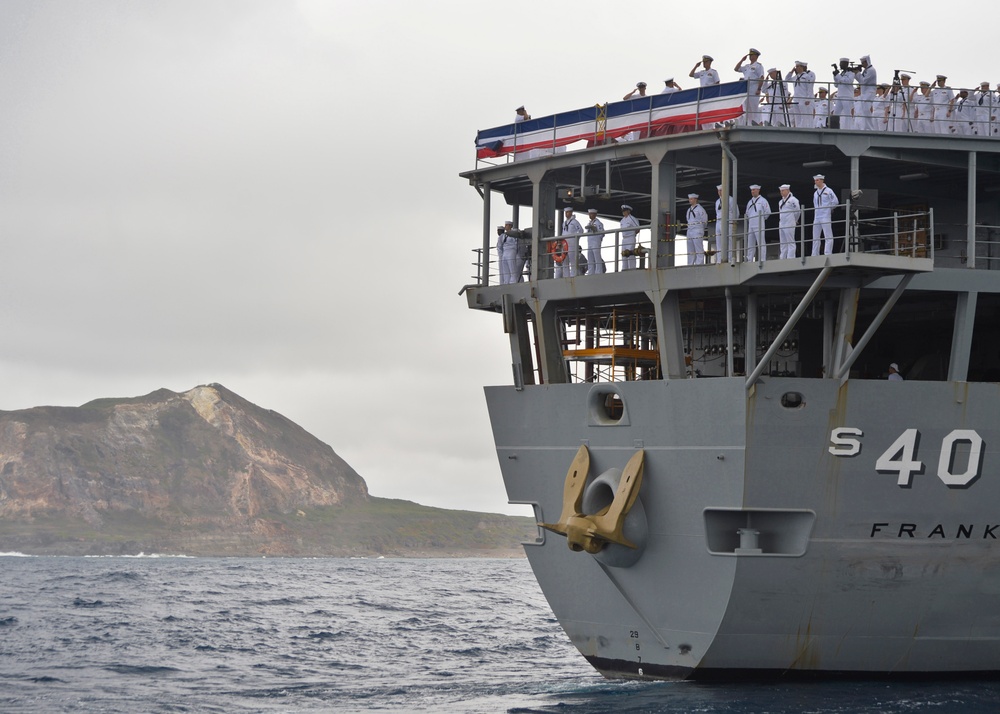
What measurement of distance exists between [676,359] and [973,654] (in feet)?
22.4

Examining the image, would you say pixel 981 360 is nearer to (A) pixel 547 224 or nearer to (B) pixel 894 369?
(B) pixel 894 369

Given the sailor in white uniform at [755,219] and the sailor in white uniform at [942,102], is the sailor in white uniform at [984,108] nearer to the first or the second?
the sailor in white uniform at [942,102]

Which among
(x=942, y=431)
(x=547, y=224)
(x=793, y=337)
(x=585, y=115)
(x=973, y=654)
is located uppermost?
(x=585, y=115)

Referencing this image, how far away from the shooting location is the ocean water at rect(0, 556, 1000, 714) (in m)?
21.1

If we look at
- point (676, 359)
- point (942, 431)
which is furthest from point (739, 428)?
point (942, 431)

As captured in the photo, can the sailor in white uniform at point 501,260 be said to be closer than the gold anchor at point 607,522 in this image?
No

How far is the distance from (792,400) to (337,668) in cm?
1194

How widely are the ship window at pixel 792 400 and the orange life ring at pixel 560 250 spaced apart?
202 inches

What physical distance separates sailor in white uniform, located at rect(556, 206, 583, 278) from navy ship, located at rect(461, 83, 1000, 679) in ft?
0.48

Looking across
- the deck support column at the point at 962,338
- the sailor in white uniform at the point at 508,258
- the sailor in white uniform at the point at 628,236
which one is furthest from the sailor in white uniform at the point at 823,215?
the sailor in white uniform at the point at 508,258

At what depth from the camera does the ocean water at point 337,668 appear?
21.1 metres

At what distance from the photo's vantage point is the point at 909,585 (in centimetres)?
2109

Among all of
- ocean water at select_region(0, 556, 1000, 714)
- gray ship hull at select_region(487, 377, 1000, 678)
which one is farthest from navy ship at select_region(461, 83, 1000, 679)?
ocean water at select_region(0, 556, 1000, 714)

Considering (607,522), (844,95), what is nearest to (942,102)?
(844,95)
